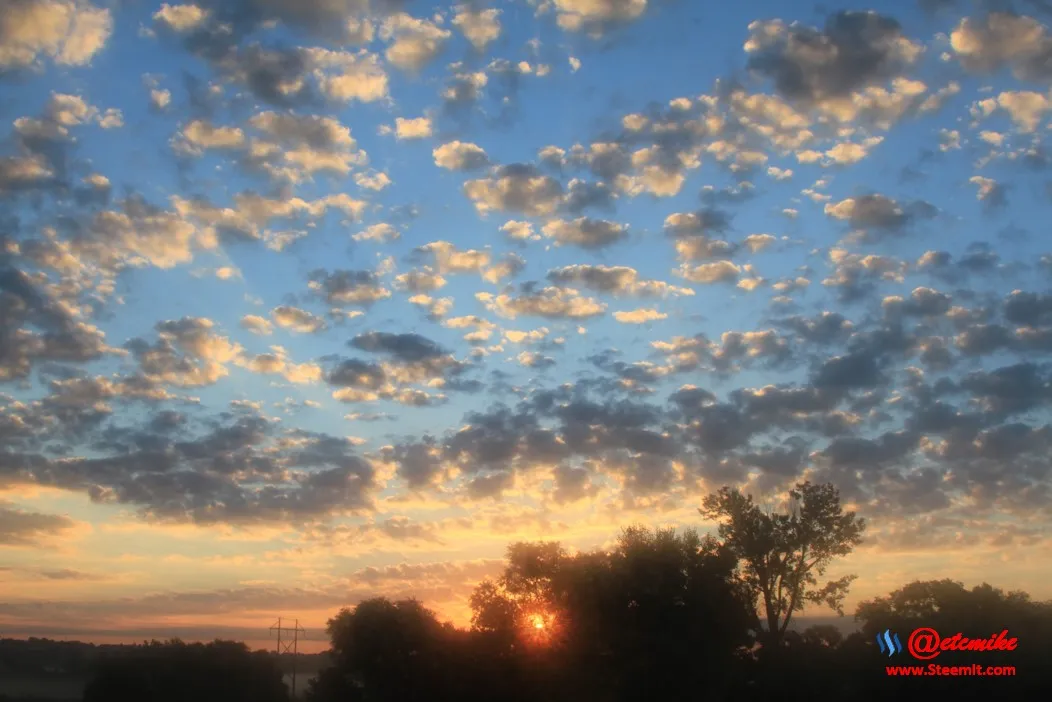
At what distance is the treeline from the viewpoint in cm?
5547

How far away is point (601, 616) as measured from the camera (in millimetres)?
56438

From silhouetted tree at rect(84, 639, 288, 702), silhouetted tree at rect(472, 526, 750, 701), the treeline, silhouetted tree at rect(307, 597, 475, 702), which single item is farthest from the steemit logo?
silhouetted tree at rect(84, 639, 288, 702)

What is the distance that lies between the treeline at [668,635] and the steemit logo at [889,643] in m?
0.47

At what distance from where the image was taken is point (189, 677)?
251ft

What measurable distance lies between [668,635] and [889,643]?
21.0 metres

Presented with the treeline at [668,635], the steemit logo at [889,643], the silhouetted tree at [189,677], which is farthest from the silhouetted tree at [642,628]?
the silhouetted tree at [189,677]

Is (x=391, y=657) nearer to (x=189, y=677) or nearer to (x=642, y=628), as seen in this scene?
(x=642, y=628)

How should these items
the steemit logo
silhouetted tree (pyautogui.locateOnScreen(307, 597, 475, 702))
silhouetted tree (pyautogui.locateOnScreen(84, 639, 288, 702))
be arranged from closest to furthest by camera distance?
1. silhouetted tree (pyautogui.locateOnScreen(307, 597, 475, 702))
2. the steemit logo
3. silhouetted tree (pyautogui.locateOnScreen(84, 639, 288, 702))

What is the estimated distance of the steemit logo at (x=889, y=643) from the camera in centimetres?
6222

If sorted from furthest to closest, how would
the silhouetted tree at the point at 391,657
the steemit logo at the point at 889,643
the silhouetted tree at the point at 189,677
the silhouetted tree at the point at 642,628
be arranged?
the silhouetted tree at the point at 189,677
the steemit logo at the point at 889,643
the silhouetted tree at the point at 391,657
the silhouetted tree at the point at 642,628

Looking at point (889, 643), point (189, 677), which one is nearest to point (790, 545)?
point (889, 643)

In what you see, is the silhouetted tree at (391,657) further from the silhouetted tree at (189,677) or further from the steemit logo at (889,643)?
the steemit logo at (889,643)

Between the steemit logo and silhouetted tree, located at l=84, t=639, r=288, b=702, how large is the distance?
2030 inches

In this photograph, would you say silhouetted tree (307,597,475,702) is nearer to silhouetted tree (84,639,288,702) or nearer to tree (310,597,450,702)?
tree (310,597,450,702)
